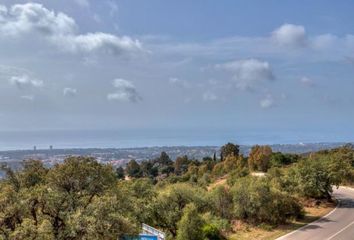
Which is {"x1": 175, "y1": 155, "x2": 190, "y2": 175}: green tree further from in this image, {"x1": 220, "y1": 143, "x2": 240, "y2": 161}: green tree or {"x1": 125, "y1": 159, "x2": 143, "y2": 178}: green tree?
{"x1": 220, "y1": 143, "x2": 240, "y2": 161}: green tree

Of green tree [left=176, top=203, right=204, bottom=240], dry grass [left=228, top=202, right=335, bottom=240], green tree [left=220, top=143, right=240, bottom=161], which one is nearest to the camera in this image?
green tree [left=176, top=203, right=204, bottom=240]

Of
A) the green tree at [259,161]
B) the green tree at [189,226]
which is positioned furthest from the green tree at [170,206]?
the green tree at [259,161]

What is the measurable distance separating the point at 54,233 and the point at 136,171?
382ft

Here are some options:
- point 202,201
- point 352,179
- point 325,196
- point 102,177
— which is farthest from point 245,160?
point 102,177

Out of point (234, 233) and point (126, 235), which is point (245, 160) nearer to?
point (234, 233)

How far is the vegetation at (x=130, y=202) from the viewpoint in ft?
72.8

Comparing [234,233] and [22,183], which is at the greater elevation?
[22,183]

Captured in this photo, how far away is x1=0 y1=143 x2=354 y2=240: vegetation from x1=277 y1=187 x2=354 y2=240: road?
308 centimetres

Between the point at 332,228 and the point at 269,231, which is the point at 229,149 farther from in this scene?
the point at 269,231

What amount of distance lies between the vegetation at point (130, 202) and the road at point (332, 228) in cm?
308

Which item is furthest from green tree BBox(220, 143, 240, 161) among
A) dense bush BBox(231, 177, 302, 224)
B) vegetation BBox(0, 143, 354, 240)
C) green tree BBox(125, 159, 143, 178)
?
dense bush BBox(231, 177, 302, 224)

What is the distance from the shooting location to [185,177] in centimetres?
9888

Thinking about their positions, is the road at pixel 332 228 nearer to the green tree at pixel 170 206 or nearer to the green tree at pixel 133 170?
the green tree at pixel 170 206

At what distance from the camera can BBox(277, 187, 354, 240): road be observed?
3934cm
